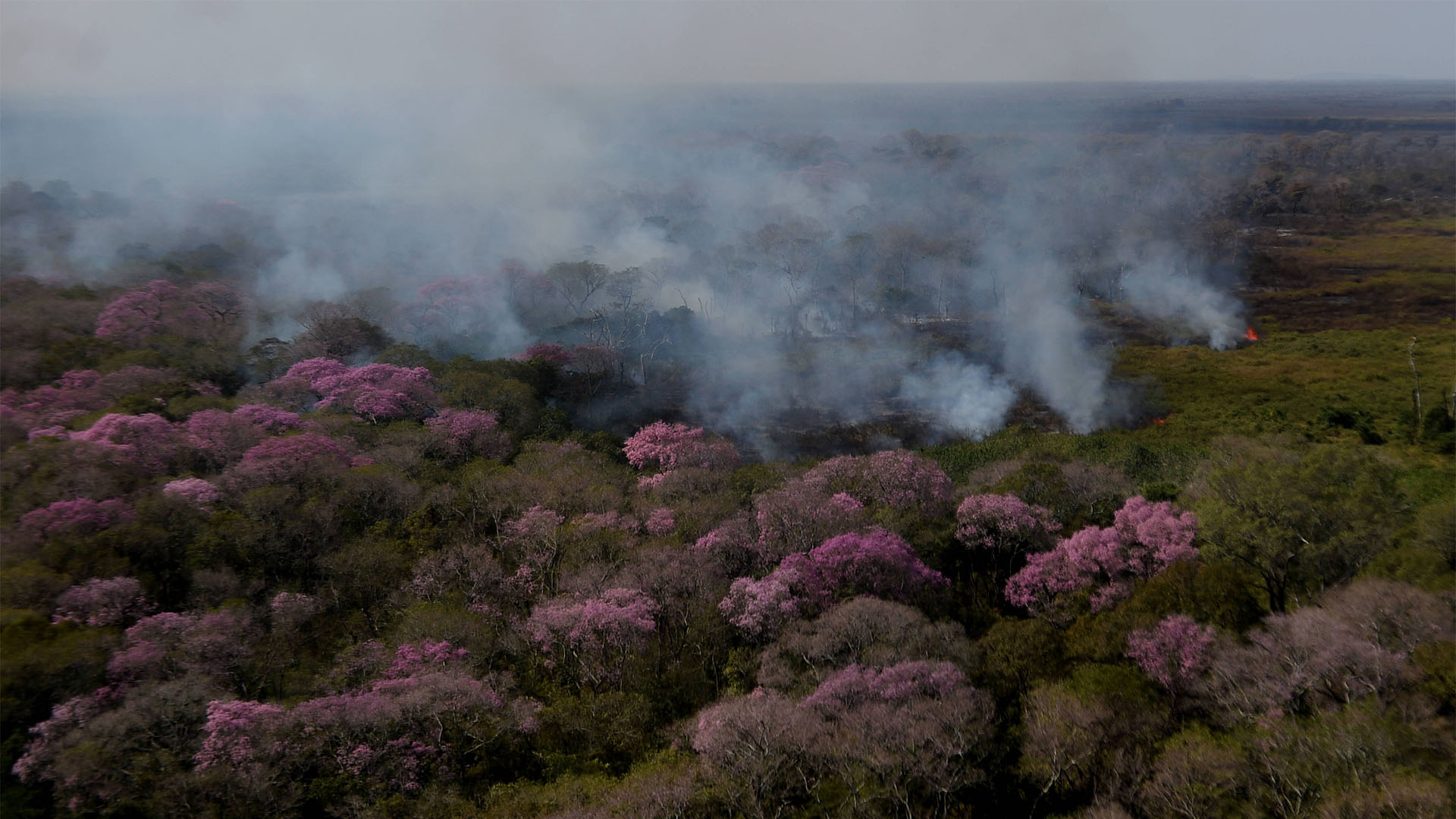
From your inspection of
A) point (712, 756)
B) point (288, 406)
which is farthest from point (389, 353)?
point (712, 756)

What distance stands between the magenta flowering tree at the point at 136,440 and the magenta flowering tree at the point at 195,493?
5.07ft

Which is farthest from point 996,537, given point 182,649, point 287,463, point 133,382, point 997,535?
point 133,382

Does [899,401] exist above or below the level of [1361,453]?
below

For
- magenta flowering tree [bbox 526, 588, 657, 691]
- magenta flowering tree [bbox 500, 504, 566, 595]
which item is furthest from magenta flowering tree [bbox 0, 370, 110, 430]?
magenta flowering tree [bbox 526, 588, 657, 691]

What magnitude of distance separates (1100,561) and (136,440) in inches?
807

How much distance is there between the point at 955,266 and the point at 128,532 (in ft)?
133

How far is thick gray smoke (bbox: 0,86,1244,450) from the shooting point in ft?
109

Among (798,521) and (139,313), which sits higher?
(139,313)

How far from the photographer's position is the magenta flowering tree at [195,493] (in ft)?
53.5

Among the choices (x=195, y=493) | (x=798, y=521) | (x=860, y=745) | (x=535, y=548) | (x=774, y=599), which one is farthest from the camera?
(x=798, y=521)

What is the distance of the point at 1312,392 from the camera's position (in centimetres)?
3256

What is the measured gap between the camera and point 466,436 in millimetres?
22812

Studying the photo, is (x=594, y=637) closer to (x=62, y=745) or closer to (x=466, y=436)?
(x=62, y=745)

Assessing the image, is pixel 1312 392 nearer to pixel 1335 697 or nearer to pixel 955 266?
pixel 955 266
